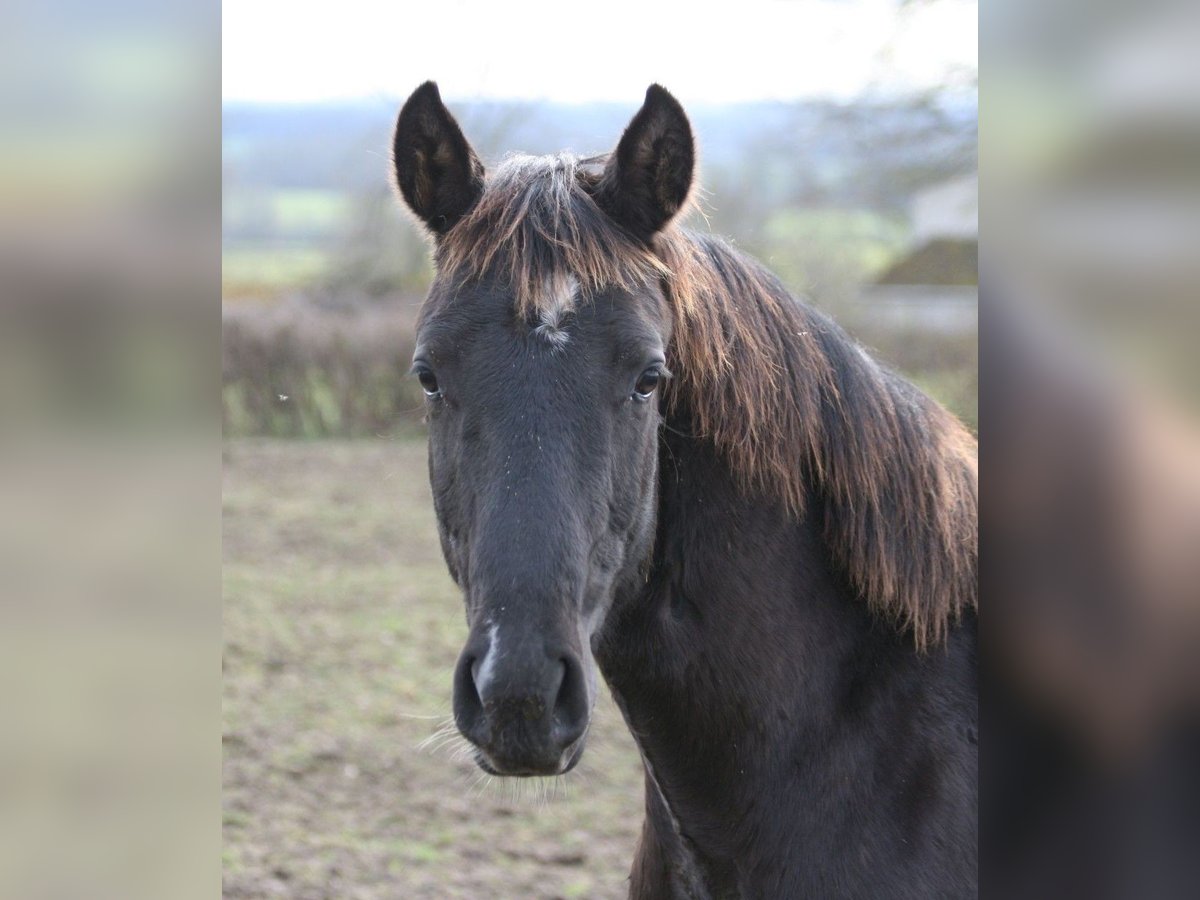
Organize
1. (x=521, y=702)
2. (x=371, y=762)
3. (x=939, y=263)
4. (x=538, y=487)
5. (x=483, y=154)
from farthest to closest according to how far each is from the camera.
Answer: (x=939, y=263) < (x=483, y=154) < (x=371, y=762) < (x=538, y=487) < (x=521, y=702)

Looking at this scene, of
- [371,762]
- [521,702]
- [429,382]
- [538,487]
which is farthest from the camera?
[371,762]

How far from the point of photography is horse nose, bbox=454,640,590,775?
6.42ft

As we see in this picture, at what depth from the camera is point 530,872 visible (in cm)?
535

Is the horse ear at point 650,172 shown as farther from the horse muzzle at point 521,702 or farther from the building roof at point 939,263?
the building roof at point 939,263

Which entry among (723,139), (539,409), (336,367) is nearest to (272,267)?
(336,367)

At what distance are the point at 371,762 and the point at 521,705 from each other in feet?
16.8

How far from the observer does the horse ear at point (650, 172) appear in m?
2.52

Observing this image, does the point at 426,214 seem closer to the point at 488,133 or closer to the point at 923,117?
the point at 923,117

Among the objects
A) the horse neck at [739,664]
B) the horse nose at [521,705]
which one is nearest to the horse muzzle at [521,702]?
the horse nose at [521,705]

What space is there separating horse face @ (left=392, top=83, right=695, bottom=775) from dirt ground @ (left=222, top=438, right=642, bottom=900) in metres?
0.74

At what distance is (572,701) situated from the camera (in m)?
2.04

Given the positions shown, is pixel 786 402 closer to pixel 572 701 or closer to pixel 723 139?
pixel 572 701

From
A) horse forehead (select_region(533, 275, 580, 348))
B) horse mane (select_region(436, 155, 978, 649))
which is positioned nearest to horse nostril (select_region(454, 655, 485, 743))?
horse forehead (select_region(533, 275, 580, 348))

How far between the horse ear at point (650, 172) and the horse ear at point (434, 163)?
337 millimetres
